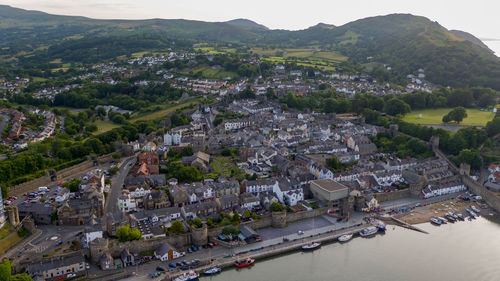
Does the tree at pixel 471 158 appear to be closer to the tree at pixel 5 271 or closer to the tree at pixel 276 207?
the tree at pixel 276 207

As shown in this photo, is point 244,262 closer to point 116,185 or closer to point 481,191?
point 116,185

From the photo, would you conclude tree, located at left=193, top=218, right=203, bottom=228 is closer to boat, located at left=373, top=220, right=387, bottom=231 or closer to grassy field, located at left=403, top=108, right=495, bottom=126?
boat, located at left=373, top=220, right=387, bottom=231

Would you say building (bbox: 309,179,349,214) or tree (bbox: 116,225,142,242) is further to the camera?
building (bbox: 309,179,349,214)

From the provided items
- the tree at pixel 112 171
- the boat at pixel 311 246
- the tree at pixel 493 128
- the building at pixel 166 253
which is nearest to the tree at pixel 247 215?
the boat at pixel 311 246

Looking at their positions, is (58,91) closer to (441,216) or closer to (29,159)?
(29,159)

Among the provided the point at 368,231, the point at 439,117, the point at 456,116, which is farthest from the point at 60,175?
the point at 439,117

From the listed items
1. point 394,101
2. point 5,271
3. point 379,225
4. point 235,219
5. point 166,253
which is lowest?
point 166,253

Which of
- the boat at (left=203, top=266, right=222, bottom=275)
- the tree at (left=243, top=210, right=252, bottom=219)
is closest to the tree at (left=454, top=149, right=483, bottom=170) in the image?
the tree at (left=243, top=210, right=252, bottom=219)
